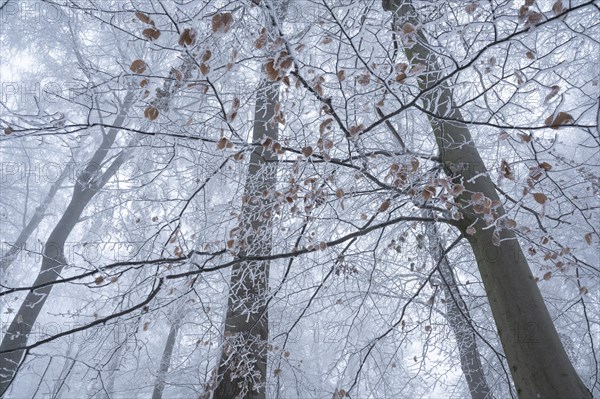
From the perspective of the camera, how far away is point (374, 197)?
3.17 meters

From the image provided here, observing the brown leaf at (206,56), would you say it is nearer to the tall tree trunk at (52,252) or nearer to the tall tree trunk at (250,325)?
the tall tree trunk at (250,325)

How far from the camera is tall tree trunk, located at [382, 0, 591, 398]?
2009 millimetres

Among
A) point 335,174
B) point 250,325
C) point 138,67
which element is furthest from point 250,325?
point 138,67

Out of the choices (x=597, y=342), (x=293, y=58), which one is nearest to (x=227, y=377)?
(x=293, y=58)

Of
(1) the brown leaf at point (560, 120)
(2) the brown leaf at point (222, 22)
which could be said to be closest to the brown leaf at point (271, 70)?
(2) the brown leaf at point (222, 22)

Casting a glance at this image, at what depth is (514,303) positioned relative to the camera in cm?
229

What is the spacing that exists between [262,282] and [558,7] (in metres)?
3.02

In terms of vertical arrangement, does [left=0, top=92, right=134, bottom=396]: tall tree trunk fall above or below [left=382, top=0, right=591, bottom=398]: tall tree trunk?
above

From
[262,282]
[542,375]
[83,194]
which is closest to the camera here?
[542,375]

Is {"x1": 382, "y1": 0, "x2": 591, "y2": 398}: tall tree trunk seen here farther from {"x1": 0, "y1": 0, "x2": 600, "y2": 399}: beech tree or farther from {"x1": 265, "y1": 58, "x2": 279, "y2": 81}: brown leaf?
{"x1": 265, "y1": 58, "x2": 279, "y2": 81}: brown leaf

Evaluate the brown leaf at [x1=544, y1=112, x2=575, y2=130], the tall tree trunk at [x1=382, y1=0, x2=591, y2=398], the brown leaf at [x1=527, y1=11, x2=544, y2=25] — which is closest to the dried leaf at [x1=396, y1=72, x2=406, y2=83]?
the tall tree trunk at [x1=382, y1=0, x2=591, y2=398]

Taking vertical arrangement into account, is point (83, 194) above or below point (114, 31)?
below

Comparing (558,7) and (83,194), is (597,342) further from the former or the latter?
(83,194)

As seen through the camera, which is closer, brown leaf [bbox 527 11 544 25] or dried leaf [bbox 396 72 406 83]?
brown leaf [bbox 527 11 544 25]
